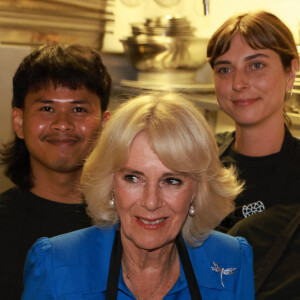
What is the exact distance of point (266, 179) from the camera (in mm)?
1652

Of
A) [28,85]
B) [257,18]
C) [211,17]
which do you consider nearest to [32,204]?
[28,85]

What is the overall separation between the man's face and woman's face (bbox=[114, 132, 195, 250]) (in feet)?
1.38

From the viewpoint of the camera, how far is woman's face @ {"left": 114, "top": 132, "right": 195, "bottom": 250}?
3.83 ft

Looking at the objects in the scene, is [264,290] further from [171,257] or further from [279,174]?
[279,174]

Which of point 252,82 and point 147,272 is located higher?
point 252,82

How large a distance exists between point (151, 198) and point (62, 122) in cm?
54

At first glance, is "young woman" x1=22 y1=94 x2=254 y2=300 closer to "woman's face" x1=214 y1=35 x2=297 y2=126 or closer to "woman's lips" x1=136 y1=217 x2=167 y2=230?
"woman's lips" x1=136 y1=217 x2=167 y2=230

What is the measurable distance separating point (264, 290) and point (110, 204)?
0.42 metres

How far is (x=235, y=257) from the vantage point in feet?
4.39

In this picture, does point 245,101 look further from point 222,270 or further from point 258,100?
point 222,270

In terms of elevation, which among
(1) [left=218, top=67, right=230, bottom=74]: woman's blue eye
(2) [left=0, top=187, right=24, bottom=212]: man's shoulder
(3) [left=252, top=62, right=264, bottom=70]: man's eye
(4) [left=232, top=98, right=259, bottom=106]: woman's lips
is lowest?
(2) [left=0, top=187, right=24, bottom=212]: man's shoulder

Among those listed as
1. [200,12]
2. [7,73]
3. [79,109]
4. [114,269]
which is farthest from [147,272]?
[200,12]

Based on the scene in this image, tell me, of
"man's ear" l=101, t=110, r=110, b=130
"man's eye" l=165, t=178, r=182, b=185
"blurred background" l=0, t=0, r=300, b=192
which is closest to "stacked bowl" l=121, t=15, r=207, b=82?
"blurred background" l=0, t=0, r=300, b=192

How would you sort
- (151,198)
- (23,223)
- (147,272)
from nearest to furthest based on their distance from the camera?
(151,198) → (147,272) → (23,223)
